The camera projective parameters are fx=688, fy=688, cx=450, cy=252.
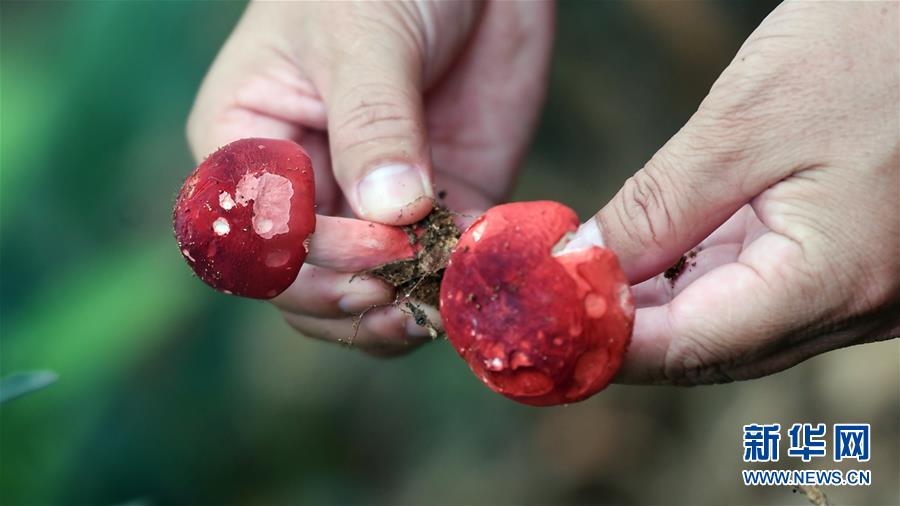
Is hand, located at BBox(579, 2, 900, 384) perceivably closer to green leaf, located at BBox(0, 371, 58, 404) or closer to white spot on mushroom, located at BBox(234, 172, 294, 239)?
white spot on mushroom, located at BBox(234, 172, 294, 239)

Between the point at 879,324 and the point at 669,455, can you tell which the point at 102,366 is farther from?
the point at 879,324

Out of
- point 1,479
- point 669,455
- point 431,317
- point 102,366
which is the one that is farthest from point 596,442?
point 1,479

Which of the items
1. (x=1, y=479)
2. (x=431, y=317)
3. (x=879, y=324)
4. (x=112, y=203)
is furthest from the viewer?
(x=112, y=203)

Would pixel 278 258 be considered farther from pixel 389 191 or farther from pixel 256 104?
pixel 256 104

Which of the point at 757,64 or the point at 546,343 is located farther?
the point at 757,64

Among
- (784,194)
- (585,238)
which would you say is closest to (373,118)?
(585,238)

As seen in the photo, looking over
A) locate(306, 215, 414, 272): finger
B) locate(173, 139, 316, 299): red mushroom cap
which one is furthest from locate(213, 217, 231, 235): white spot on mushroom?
locate(306, 215, 414, 272): finger
